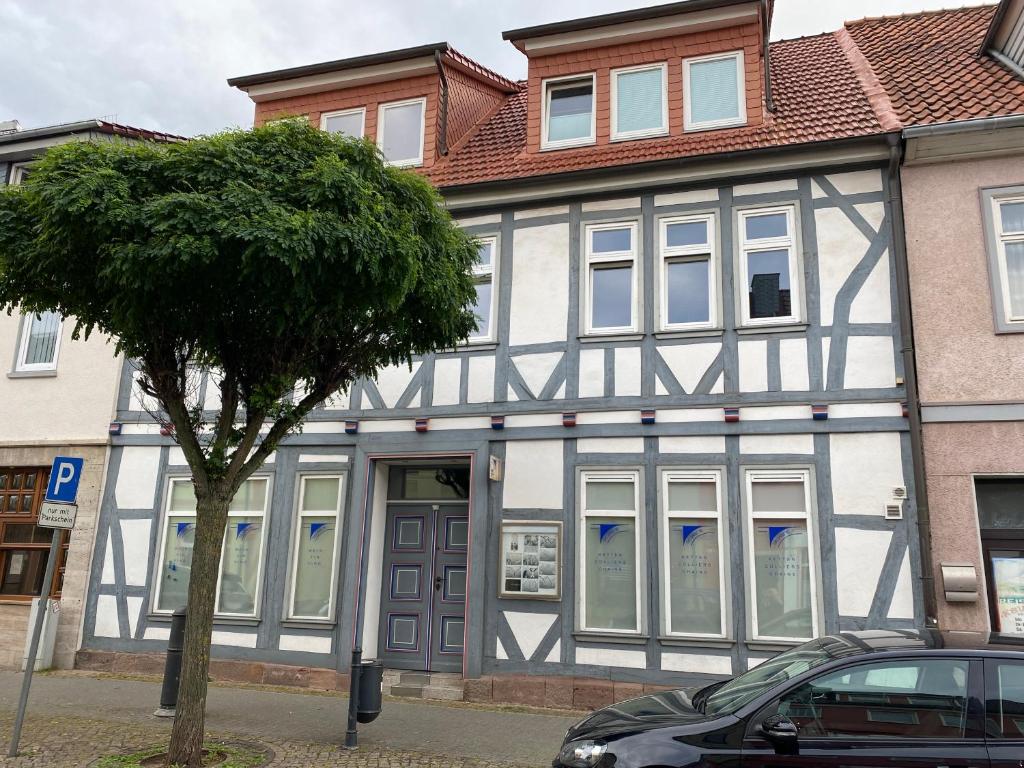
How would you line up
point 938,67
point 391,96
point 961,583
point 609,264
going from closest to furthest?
point 961,583
point 609,264
point 938,67
point 391,96

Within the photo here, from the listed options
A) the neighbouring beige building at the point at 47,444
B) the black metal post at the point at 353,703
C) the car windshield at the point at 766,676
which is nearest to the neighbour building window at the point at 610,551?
the black metal post at the point at 353,703

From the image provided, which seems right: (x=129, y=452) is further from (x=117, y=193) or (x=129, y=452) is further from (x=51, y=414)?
(x=117, y=193)

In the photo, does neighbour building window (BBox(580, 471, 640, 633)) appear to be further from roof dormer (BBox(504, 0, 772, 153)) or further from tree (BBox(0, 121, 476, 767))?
roof dormer (BBox(504, 0, 772, 153))

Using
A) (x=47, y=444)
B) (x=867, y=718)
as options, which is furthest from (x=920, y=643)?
(x=47, y=444)

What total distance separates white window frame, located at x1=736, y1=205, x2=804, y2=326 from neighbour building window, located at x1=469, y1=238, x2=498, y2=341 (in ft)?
10.5

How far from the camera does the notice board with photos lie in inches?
403

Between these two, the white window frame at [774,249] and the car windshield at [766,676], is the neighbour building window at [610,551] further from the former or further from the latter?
the car windshield at [766,676]

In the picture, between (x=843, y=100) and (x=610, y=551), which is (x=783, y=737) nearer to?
(x=610, y=551)

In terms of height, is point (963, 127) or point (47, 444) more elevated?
point (963, 127)

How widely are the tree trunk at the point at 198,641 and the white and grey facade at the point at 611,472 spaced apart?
3871mm

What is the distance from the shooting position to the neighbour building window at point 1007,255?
9.30 m

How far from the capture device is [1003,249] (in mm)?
9516

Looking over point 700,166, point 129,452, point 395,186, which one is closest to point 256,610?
point 129,452

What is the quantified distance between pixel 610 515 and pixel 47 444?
346 inches
